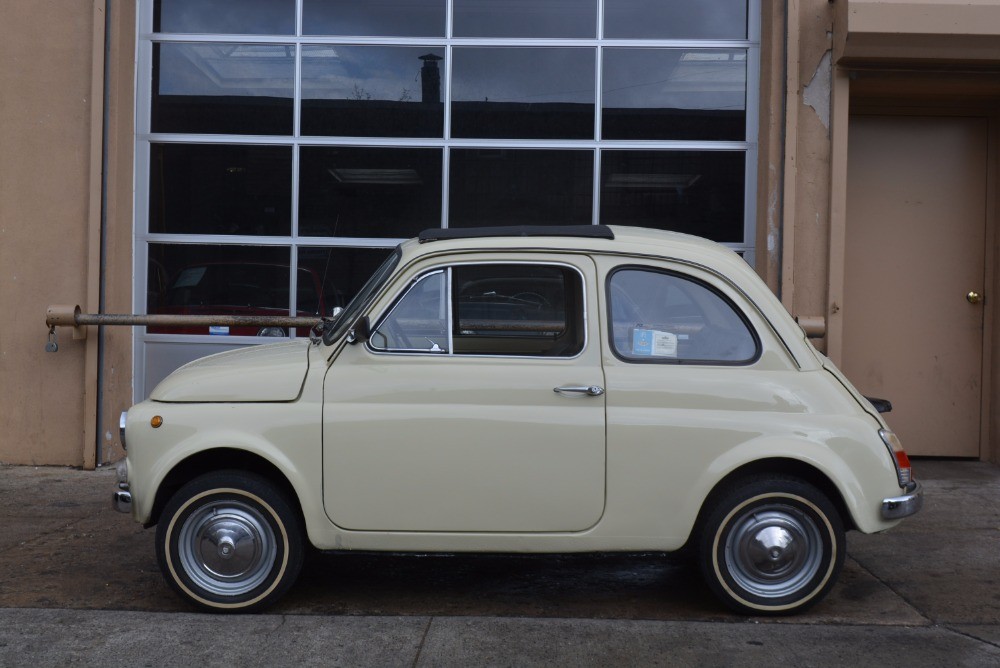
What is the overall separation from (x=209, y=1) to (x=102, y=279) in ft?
8.34

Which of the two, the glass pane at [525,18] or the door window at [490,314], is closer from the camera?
the door window at [490,314]

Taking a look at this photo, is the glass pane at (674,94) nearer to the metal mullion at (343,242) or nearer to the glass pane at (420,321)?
the metal mullion at (343,242)

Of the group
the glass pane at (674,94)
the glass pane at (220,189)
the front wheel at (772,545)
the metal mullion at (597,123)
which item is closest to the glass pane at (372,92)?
the glass pane at (220,189)

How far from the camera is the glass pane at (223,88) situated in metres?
8.94


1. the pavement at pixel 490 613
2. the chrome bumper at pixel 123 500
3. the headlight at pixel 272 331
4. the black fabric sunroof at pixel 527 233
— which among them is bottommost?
the pavement at pixel 490 613

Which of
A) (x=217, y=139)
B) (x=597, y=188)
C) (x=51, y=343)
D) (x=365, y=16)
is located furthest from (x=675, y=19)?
(x=51, y=343)

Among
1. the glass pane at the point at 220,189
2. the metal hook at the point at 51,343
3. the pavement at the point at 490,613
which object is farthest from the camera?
the glass pane at the point at 220,189

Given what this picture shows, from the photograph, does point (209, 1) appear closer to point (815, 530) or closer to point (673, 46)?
point (673, 46)

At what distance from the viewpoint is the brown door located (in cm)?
886

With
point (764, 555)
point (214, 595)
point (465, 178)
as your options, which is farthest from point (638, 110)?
point (214, 595)

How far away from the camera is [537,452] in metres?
4.85

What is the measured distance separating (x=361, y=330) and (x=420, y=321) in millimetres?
280

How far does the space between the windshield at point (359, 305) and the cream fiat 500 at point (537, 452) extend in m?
0.09

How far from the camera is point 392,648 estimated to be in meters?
4.51
